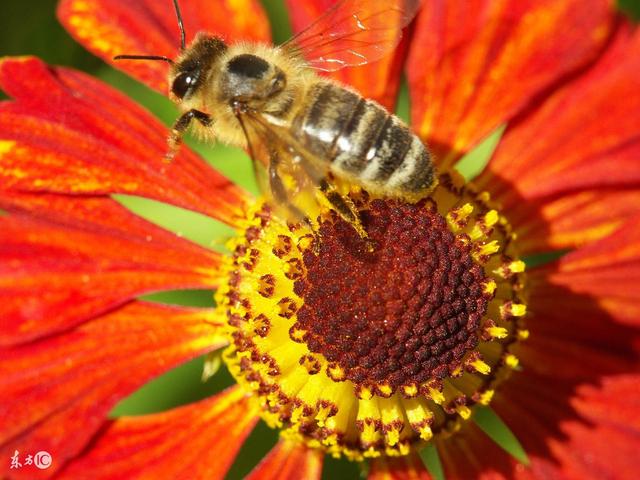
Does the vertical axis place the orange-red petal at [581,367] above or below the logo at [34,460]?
above

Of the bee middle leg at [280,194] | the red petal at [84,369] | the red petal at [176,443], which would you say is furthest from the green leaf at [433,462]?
the bee middle leg at [280,194]

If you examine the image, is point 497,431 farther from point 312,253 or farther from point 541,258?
point 312,253

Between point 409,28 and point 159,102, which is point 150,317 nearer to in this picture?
point 159,102

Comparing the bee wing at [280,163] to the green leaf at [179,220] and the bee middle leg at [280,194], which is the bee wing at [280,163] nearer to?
the bee middle leg at [280,194]

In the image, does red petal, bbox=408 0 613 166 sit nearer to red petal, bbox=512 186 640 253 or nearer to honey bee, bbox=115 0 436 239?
red petal, bbox=512 186 640 253

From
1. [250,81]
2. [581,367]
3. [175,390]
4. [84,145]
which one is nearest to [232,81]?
[250,81]

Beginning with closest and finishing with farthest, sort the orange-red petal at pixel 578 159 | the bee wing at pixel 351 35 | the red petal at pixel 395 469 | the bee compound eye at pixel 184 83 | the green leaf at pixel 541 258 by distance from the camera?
the bee compound eye at pixel 184 83
the bee wing at pixel 351 35
the red petal at pixel 395 469
the orange-red petal at pixel 578 159
the green leaf at pixel 541 258
